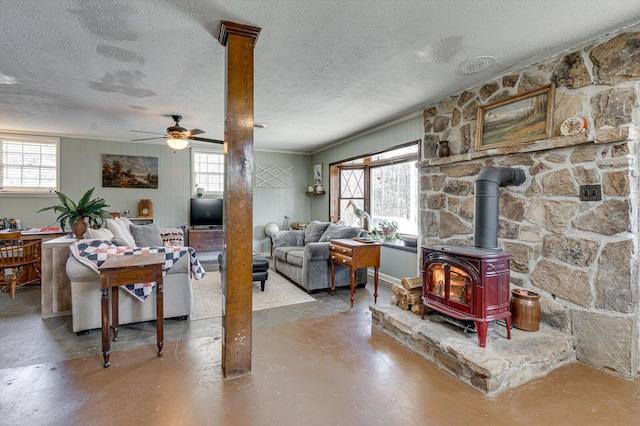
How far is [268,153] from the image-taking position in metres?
7.00

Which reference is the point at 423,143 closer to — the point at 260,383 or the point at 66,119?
the point at 260,383

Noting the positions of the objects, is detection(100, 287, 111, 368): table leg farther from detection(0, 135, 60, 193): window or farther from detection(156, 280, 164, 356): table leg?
detection(0, 135, 60, 193): window

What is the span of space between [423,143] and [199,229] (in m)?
4.56

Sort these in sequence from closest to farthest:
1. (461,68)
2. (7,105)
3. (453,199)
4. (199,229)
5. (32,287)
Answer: (461,68), (453,199), (7,105), (32,287), (199,229)

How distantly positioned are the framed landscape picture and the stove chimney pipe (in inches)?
232

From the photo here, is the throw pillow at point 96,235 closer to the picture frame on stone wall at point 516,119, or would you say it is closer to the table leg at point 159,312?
the table leg at point 159,312

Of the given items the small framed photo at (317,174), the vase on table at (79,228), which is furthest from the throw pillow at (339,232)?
the vase on table at (79,228)

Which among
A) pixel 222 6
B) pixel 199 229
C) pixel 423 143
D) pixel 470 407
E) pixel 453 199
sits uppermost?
pixel 222 6

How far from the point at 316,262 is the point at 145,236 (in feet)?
8.54

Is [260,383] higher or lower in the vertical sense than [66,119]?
lower

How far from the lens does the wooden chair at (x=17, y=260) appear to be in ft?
12.6

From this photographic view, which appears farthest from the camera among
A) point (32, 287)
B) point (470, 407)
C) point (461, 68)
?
point (32, 287)

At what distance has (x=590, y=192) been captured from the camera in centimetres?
230

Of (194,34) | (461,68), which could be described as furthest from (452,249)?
(194,34)
